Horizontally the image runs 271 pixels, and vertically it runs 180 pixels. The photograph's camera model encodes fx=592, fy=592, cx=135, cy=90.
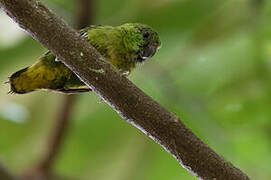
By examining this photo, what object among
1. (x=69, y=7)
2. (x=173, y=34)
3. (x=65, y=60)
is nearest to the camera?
(x=65, y=60)

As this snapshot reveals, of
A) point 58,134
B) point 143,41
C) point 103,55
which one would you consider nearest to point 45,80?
point 103,55

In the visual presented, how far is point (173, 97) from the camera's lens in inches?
58.8

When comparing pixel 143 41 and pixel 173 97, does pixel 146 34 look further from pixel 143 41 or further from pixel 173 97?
pixel 173 97

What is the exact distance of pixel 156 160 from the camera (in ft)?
5.38

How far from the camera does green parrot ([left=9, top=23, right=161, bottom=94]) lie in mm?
1028

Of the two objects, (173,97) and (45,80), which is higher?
(173,97)

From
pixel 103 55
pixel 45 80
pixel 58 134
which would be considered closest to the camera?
pixel 45 80

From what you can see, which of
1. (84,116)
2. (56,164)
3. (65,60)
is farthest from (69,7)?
(65,60)

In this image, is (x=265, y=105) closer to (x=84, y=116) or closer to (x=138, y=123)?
(x=84, y=116)

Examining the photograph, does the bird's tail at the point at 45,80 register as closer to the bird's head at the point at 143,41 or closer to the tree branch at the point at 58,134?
the bird's head at the point at 143,41

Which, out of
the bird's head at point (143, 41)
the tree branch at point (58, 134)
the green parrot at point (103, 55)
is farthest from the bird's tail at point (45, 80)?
the tree branch at point (58, 134)

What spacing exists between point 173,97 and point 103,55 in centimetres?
38

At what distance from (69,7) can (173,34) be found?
1.01 ft

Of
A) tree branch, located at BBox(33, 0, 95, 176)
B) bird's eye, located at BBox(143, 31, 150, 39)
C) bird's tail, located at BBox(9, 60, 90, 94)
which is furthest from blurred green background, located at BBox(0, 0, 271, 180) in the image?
bird's tail, located at BBox(9, 60, 90, 94)
